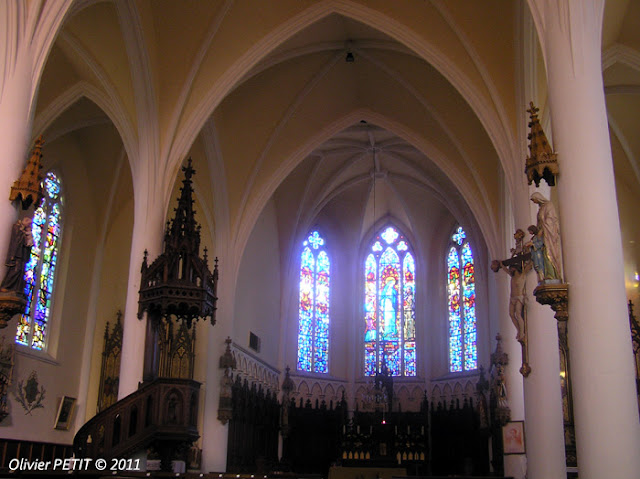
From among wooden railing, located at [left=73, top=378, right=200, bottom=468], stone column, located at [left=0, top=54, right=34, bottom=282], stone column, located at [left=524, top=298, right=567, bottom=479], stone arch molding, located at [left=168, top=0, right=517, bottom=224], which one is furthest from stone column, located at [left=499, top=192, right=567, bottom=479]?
stone column, located at [left=0, top=54, right=34, bottom=282]

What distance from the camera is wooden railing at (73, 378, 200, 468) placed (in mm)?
11562

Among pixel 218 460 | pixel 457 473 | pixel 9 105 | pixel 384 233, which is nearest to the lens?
pixel 9 105

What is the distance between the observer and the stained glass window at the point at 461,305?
23.9 metres

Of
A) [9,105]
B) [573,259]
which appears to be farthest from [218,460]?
[573,259]

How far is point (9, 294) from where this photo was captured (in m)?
9.03

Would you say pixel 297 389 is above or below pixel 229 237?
below

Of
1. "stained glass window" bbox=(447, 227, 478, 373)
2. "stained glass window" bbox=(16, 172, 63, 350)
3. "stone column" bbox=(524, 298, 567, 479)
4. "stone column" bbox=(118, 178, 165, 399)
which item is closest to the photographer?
"stone column" bbox=(524, 298, 567, 479)

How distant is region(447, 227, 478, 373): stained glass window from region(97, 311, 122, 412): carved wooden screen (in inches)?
445

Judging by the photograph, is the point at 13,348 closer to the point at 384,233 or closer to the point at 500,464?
the point at 500,464

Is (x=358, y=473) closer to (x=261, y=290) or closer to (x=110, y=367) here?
(x=261, y=290)

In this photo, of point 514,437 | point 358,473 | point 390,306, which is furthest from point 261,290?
point 514,437

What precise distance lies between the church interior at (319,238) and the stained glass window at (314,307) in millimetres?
94

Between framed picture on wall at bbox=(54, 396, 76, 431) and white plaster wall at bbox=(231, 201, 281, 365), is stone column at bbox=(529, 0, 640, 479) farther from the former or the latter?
framed picture on wall at bbox=(54, 396, 76, 431)

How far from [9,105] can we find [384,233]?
1871 cm
